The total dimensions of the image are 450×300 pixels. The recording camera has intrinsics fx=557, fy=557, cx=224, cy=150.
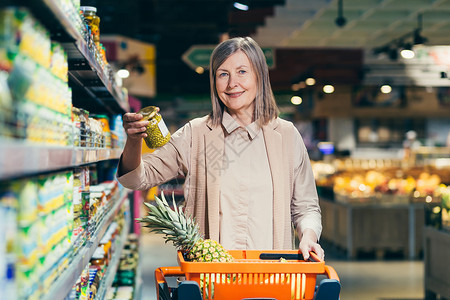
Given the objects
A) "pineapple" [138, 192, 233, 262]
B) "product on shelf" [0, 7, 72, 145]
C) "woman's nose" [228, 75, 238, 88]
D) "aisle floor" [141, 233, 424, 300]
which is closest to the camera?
"product on shelf" [0, 7, 72, 145]

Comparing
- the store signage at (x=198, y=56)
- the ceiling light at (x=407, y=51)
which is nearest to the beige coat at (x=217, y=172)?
the store signage at (x=198, y=56)

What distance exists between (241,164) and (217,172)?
4.3 inches

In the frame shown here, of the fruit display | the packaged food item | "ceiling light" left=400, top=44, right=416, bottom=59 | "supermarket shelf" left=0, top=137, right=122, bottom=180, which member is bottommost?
the fruit display

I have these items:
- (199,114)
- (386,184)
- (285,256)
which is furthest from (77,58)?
(199,114)

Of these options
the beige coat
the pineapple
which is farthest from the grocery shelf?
the pineapple

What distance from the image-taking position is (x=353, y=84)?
12844 millimetres

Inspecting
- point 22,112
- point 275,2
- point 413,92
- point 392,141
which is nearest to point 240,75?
point 22,112

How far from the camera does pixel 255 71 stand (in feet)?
7.63

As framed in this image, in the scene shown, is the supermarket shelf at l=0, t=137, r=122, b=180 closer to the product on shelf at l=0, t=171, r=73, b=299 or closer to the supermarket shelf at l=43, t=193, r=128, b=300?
the product on shelf at l=0, t=171, r=73, b=299

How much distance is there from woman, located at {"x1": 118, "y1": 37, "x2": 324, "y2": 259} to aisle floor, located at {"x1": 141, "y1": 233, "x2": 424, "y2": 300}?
388cm

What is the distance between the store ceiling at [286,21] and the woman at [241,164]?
4222mm

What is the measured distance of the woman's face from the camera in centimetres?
229

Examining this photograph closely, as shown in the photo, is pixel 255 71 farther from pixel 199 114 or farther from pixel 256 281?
pixel 199 114

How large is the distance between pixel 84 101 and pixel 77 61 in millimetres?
1567
